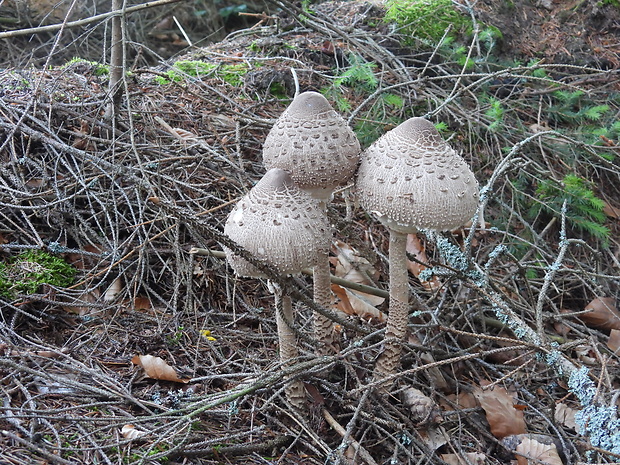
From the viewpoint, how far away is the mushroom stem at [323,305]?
115 inches

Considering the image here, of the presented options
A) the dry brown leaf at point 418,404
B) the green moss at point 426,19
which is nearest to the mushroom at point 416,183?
the dry brown leaf at point 418,404

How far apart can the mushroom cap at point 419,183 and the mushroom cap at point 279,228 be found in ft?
1.14

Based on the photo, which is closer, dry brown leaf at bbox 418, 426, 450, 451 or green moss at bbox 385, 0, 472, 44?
dry brown leaf at bbox 418, 426, 450, 451

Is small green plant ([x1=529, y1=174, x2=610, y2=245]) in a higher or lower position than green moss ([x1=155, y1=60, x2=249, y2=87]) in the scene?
lower

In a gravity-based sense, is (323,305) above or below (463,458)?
above

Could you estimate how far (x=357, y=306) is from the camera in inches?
144

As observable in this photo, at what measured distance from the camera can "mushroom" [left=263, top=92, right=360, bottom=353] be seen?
7.99 feet

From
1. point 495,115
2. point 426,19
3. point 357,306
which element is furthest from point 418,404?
point 426,19

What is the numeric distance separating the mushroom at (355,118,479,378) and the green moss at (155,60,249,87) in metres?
2.75

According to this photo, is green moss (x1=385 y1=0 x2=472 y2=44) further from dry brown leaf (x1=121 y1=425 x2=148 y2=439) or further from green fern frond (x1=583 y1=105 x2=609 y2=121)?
dry brown leaf (x1=121 y1=425 x2=148 y2=439)

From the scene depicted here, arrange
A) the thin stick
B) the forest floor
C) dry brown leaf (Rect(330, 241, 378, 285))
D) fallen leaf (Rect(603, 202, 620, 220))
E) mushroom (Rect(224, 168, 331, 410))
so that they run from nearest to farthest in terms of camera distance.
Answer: mushroom (Rect(224, 168, 331, 410)) → the forest floor → the thin stick → dry brown leaf (Rect(330, 241, 378, 285)) → fallen leaf (Rect(603, 202, 620, 220))

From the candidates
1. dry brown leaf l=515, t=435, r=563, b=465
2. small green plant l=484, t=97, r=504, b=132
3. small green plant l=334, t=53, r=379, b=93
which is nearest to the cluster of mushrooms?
dry brown leaf l=515, t=435, r=563, b=465

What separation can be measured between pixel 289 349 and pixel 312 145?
115 centimetres

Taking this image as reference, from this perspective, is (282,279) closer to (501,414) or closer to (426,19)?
(501,414)
